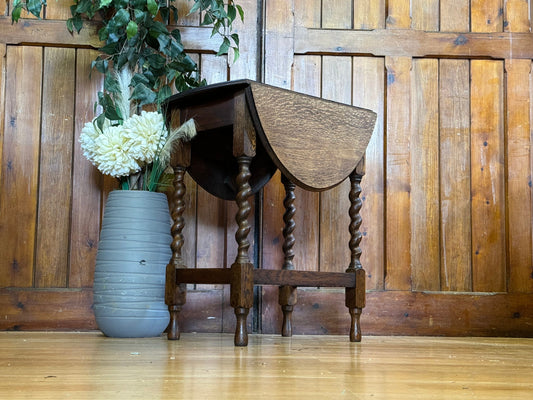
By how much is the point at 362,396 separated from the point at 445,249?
72.9 inches

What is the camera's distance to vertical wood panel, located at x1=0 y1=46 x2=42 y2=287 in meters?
2.68

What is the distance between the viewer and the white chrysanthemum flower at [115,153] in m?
2.36

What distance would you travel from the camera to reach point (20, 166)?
273 cm

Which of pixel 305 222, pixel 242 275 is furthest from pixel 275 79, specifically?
pixel 242 275

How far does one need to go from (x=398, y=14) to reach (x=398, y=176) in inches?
27.6

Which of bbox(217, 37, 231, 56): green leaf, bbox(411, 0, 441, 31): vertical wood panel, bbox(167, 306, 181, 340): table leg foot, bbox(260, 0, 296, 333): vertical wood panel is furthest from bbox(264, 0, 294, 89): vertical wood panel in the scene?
bbox(167, 306, 181, 340): table leg foot

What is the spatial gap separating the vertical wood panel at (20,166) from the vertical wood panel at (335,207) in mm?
1175

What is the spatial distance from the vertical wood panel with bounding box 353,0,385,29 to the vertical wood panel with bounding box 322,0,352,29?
0.08 feet

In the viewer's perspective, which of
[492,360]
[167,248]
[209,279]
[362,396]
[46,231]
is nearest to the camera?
[362,396]

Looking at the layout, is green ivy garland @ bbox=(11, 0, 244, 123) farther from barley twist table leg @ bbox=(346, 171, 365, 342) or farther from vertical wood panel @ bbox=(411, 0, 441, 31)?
vertical wood panel @ bbox=(411, 0, 441, 31)

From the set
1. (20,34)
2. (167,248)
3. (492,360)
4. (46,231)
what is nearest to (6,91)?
(20,34)

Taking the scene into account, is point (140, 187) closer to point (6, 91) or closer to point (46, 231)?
point (46, 231)

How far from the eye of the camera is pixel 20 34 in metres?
2.75

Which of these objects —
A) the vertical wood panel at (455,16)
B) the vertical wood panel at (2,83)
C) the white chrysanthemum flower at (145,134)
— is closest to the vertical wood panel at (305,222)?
the vertical wood panel at (455,16)
